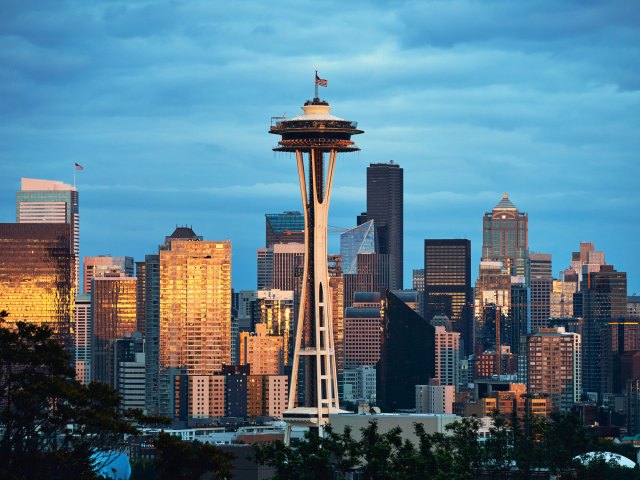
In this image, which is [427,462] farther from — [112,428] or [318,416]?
[318,416]

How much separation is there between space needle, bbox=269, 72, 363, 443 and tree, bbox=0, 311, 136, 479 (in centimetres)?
11586

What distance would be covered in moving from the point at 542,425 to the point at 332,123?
281 ft

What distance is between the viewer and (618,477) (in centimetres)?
12125

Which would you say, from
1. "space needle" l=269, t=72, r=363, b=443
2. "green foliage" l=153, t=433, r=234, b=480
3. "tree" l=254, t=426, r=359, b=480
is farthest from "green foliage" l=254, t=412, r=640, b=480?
"space needle" l=269, t=72, r=363, b=443

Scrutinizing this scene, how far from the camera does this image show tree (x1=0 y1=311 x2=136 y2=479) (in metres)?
66.5

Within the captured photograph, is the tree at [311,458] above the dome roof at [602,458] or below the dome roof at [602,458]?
above

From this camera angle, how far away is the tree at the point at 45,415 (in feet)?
218

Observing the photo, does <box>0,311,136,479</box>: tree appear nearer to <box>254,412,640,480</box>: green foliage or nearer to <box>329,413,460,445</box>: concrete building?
<box>254,412,640,480</box>: green foliage

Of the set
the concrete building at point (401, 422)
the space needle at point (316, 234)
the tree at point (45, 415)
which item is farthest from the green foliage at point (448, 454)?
the space needle at point (316, 234)

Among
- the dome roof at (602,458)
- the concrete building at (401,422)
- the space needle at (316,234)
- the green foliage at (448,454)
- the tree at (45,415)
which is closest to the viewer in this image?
the tree at (45,415)

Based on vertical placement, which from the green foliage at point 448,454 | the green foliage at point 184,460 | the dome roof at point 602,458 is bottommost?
the dome roof at point 602,458

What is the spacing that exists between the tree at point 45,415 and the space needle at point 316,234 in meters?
116

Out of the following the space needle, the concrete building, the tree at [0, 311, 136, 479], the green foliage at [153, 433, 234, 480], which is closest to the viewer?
the tree at [0, 311, 136, 479]

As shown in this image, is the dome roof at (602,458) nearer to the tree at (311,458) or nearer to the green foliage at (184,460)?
the tree at (311,458)
